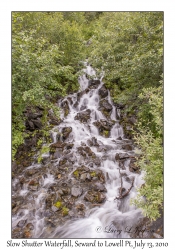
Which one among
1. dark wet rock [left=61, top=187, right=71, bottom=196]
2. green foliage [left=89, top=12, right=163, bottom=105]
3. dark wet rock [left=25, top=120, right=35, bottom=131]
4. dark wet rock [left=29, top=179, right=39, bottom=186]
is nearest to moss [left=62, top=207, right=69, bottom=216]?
dark wet rock [left=61, top=187, right=71, bottom=196]

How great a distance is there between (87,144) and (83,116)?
2.97 m

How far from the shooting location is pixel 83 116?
13.2 meters

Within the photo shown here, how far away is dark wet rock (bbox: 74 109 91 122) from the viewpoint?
42.7 feet

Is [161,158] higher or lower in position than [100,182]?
higher

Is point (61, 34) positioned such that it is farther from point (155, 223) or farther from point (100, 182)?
point (155, 223)

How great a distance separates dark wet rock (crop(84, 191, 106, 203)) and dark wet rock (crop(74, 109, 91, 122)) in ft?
20.3

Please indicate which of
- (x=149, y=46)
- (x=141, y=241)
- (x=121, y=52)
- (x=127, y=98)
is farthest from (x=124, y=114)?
(x=141, y=241)

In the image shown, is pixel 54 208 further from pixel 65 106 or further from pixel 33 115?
pixel 65 106

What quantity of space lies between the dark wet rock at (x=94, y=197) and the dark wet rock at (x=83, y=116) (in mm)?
6191

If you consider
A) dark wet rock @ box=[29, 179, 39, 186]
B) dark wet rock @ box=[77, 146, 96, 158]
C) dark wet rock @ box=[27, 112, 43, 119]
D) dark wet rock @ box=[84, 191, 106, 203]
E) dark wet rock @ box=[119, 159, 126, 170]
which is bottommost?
dark wet rock @ box=[84, 191, 106, 203]

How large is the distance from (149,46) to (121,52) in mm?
2799

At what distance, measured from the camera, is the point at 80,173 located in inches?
347

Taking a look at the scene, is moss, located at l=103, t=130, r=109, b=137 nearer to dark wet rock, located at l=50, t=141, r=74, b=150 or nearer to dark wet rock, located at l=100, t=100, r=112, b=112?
dark wet rock, located at l=100, t=100, r=112, b=112

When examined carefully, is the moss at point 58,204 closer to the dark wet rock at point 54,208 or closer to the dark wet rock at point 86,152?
the dark wet rock at point 54,208
